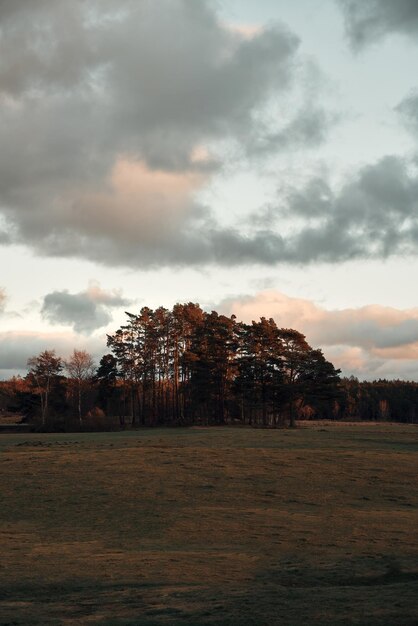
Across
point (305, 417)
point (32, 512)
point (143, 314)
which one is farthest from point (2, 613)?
point (305, 417)

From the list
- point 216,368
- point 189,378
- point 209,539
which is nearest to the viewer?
point 209,539

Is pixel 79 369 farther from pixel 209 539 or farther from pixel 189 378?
pixel 209 539

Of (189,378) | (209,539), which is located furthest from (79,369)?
(209,539)

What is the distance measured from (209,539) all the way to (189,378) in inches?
3640

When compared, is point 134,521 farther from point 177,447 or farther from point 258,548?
point 177,447

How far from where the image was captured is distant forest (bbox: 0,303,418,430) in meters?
93.5

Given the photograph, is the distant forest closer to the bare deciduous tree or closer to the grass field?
the bare deciduous tree

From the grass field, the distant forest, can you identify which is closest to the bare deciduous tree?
the distant forest

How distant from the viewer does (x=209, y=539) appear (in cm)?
1852

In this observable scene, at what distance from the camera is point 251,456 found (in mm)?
36938

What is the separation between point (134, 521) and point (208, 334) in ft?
269

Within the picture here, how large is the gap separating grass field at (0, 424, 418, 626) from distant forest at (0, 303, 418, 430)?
5551 centimetres

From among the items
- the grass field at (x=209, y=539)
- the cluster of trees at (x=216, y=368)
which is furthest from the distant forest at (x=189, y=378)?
the grass field at (x=209, y=539)

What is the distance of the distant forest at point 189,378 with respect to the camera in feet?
307
